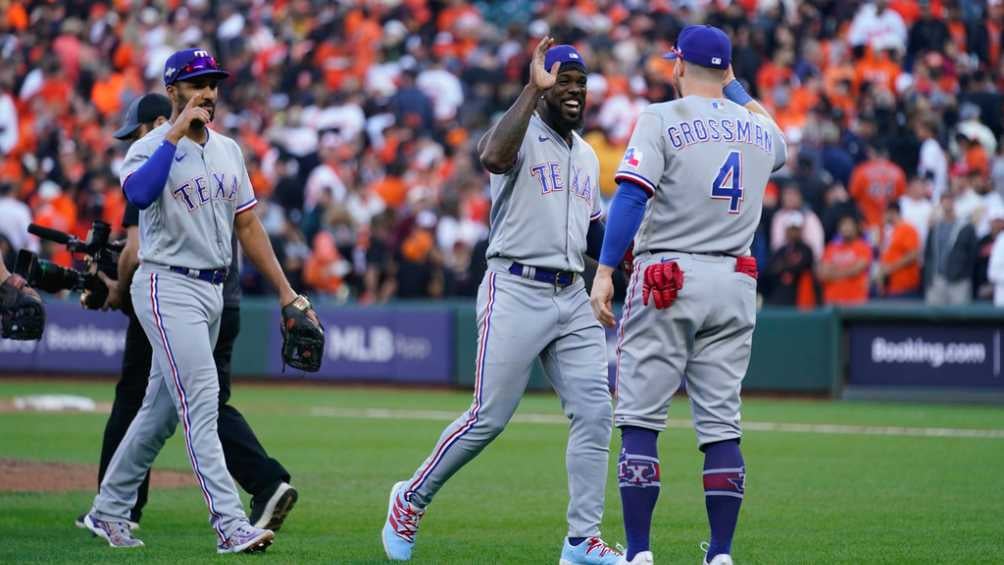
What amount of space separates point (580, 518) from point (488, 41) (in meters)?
19.9

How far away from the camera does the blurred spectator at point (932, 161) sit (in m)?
19.5

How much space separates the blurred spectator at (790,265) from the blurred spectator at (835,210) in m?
0.50

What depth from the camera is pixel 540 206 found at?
743cm

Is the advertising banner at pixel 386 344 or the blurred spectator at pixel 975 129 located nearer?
the blurred spectator at pixel 975 129

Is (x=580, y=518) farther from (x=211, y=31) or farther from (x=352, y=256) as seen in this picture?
(x=211, y=31)

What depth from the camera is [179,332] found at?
7719mm

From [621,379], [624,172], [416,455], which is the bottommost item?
[416,455]

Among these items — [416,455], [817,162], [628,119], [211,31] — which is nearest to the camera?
[416,455]

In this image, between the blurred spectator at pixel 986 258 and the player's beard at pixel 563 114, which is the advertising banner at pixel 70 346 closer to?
the blurred spectator at pixel 986 258

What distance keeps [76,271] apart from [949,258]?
1157cm

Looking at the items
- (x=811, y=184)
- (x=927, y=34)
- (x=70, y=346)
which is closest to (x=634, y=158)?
(x=811, y=184)

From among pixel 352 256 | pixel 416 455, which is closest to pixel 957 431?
pixel 416 455

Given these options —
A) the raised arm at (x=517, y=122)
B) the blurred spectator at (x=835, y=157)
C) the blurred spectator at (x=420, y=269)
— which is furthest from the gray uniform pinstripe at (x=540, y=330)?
the blurred spectator at (x=420, y=269)

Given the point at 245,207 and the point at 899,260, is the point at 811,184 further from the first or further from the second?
the point at 245,207
